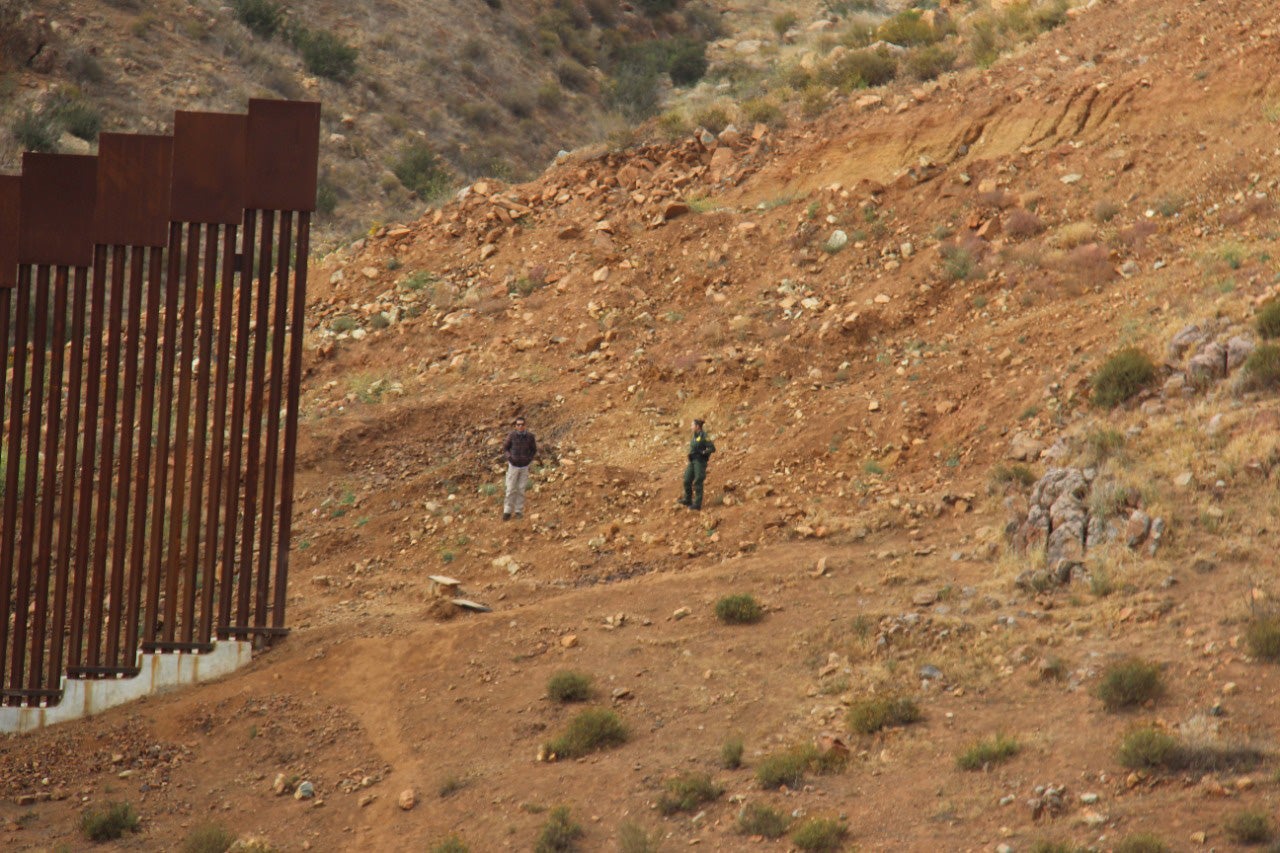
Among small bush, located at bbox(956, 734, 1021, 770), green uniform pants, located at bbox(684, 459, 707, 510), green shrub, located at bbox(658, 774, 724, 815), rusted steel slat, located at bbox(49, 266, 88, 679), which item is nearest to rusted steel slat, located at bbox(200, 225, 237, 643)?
rusted steel slat, located at bbox(49, 266, 88, 679)

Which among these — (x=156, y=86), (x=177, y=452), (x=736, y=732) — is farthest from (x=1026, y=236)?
(x=156, y=86)

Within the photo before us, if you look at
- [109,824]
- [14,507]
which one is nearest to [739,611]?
[109,824]

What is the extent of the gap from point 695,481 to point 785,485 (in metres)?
1.05

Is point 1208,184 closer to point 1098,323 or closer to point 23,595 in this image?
point 1098,323

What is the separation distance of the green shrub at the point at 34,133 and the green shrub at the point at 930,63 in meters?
16.8

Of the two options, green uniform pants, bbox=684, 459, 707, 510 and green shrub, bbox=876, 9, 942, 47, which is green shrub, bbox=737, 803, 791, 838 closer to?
green uniform pants, bbox=684, 459, 707, 510

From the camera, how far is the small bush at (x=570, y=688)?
1128cm

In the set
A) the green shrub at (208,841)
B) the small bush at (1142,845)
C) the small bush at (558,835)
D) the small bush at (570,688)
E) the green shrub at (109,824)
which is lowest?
the green shrub at (109,824)

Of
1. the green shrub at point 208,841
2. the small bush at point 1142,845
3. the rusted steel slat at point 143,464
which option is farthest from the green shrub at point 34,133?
the small bush at point 1142,845

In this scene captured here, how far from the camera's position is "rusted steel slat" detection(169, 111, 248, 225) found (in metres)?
12.3

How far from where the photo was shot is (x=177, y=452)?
1269 centimetres

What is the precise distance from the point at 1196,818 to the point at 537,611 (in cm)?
665

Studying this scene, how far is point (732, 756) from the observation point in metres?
9.95

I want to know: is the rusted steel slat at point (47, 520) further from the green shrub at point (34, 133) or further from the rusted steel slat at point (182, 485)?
the green shrub at point (34, 133)
